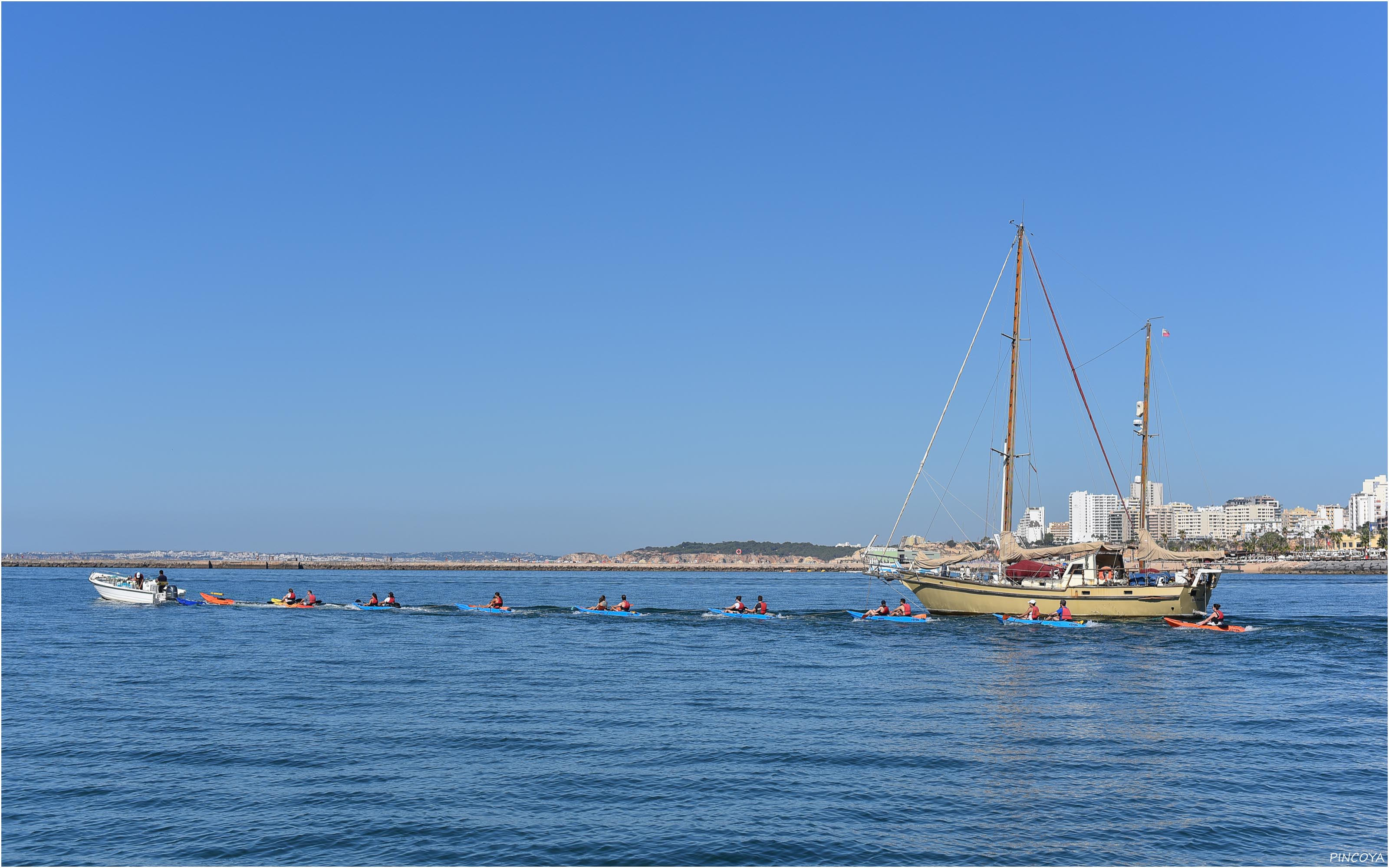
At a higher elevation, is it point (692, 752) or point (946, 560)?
A: point (946, 560)

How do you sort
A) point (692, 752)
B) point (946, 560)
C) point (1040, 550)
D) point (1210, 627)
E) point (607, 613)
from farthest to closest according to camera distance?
point (607, 613), point (946, 560), point (1040, 550), point (1210, 627), point (692, 752)

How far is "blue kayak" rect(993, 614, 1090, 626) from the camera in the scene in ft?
215

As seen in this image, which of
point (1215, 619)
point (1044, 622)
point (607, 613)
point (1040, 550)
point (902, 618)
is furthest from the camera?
point (607, 613)

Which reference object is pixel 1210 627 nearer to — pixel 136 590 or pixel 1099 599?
pixel 1099 599

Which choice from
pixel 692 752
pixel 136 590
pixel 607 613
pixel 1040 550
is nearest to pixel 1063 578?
pixel 1040 550

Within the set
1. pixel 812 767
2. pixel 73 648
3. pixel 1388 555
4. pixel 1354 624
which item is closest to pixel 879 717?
pixel 812 767

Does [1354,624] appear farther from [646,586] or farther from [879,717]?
[646,586]

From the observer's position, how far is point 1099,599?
66250 mm

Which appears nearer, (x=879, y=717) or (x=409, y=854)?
(x=409, y=854)

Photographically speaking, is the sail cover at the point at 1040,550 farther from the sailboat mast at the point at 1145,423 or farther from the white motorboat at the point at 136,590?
the white motorboat at the point at 136,590

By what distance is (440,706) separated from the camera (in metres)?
35.8

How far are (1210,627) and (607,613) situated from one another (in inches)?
1695

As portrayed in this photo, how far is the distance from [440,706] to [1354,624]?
6730 cm

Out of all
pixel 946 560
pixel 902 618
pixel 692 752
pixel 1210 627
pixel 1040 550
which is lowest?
pixel 902 618
